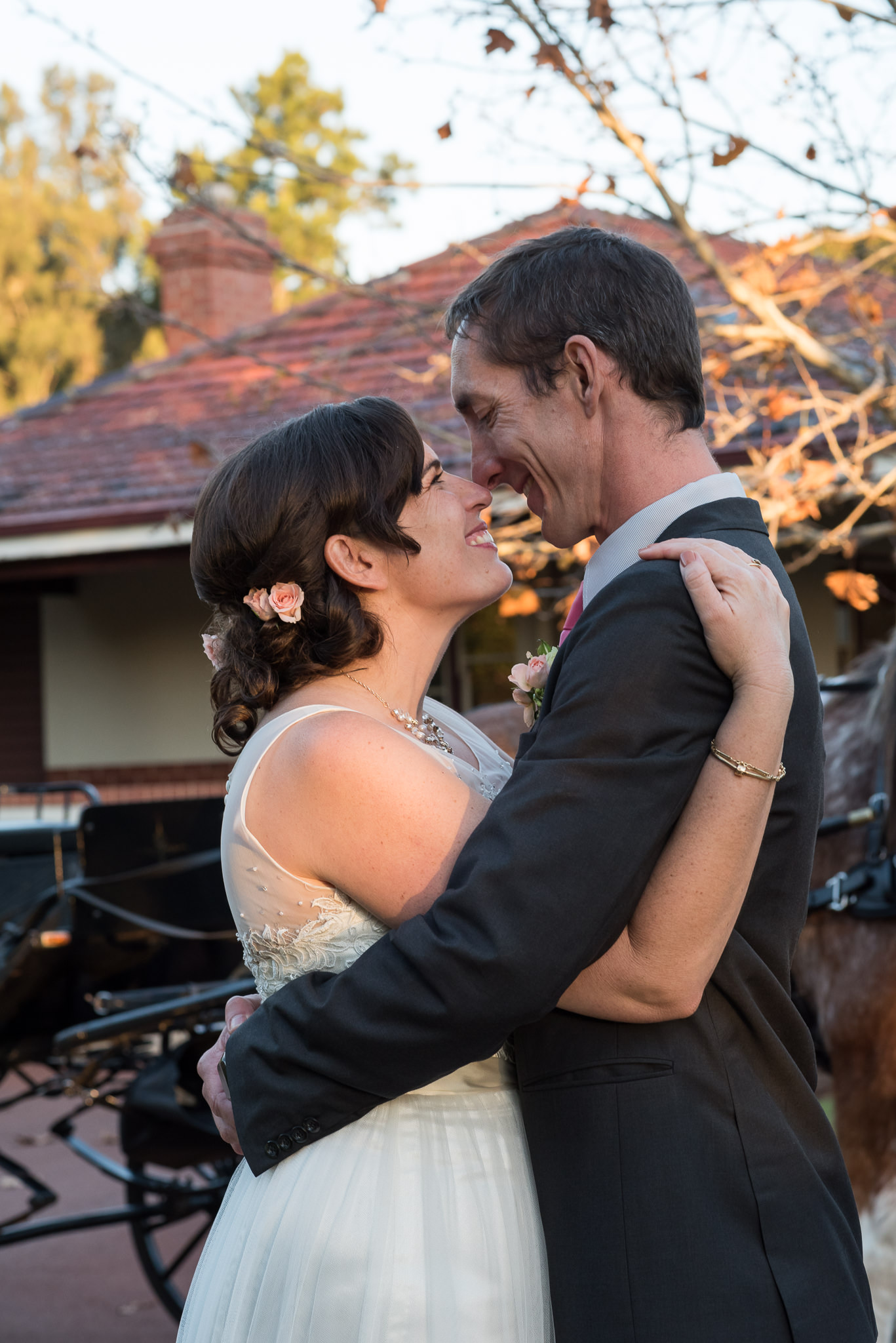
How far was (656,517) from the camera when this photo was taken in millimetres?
1723

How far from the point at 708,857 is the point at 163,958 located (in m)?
3.64

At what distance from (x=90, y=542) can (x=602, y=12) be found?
19.6ft

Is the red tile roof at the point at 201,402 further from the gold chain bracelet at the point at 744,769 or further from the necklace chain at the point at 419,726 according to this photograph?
the gold chain bracelet at the point at 744,769

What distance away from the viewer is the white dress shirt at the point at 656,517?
1.71 m

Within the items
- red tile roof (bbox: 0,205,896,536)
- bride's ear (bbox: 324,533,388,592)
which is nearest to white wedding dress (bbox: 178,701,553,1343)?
bride's ear (bbox: 324,533,388,592)

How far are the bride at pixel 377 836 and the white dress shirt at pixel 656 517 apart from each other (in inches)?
7.7

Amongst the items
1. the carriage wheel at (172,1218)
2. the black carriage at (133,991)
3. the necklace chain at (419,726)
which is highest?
the necklace chain at (419,726)

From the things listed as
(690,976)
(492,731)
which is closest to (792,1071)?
(690,976)

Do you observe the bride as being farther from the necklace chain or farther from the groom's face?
the groom's face

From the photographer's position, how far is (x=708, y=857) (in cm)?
144

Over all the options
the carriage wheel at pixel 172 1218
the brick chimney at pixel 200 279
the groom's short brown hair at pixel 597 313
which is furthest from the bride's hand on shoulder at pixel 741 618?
the brick chimney at pixel 200 279

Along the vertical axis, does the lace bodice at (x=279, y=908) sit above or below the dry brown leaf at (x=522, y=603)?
below

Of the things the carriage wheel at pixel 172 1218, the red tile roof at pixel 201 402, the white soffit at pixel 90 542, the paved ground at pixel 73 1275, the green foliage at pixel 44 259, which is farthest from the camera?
the green foliage at pixel 44 259

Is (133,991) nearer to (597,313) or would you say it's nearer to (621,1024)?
(621,1024)
